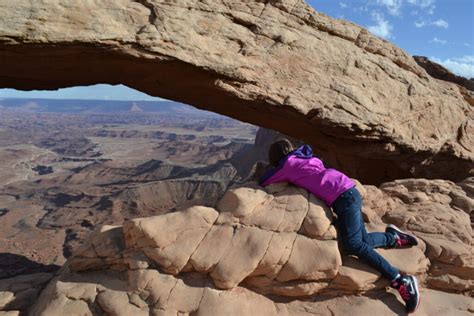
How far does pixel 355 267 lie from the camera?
5438 mm

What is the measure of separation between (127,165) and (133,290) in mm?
55776

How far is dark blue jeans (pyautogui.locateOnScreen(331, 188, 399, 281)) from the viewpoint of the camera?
5344 mm

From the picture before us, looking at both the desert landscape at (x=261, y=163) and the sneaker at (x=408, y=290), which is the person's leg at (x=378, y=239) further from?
the sneaker at (x=408, y=290)

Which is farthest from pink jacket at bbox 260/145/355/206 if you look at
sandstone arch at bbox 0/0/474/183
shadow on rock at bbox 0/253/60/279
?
shadow on rock at bbox 0/253/60/279

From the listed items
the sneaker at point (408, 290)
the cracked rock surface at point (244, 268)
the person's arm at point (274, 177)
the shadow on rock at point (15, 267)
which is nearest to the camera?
the cracked rock surface at point (244, 268)

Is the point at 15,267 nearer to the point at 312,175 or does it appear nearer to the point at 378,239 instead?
the point at 312,175

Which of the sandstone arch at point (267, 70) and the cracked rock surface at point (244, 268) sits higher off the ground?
the sandstone arch at point (267, 70)

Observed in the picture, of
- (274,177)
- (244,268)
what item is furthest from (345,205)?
(244,268)

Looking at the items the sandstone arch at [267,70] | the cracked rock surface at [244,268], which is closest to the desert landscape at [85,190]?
the cracked rock surface at [244,268]

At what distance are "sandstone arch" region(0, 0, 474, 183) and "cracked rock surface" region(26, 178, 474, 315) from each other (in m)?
2.62

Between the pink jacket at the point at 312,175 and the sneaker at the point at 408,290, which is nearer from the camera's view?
the sneaker at the point at 408,290

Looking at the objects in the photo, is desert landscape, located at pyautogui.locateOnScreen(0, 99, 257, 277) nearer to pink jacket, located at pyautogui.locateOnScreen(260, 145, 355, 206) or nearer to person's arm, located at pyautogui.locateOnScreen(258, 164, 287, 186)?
person's arm, located at pyautogui.locateOnScreen(258, 164, 287, 186)

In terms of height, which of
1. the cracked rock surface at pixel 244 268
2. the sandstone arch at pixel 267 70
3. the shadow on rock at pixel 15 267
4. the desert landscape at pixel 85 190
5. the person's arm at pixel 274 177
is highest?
the sandstone arch at pixel 267 70

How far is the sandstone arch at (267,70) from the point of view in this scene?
630cm
